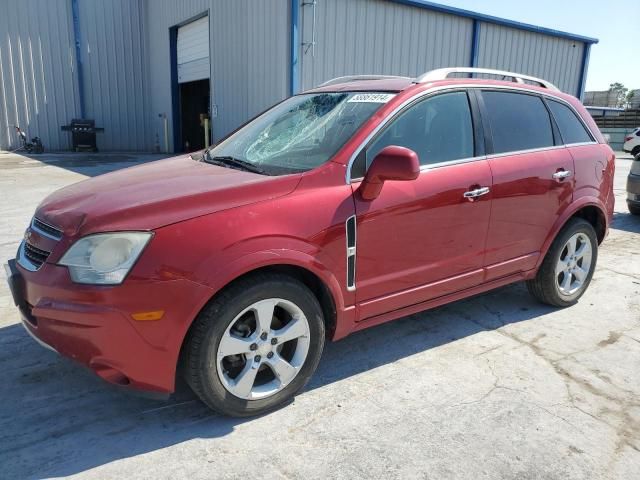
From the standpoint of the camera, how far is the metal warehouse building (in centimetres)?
1154

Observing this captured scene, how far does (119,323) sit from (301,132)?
1.71 meters

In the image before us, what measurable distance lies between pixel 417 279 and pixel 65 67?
62.0ft

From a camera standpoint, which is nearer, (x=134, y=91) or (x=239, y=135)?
(x=239, y=135)

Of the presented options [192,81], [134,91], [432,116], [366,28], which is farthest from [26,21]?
[432,116]

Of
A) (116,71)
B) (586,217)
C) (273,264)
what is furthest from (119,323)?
(116,71)

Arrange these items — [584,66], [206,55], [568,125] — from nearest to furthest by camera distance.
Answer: [568,125] → [206,55] → [584,66]

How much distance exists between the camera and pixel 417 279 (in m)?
3.19

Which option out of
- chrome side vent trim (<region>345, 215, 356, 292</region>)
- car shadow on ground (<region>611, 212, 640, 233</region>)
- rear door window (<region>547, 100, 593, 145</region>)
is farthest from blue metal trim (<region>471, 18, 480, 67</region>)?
chrome side vent trim (<region>345, 215, 356, 292</region>)

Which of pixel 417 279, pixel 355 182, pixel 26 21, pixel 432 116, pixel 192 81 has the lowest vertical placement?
pixel 417 279

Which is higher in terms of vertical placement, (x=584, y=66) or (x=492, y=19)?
(x=492, y=19)

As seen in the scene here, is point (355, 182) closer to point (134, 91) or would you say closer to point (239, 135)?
point (239, 135)

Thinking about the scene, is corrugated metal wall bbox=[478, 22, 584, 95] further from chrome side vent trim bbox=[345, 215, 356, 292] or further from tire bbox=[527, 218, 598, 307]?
chrome side vent trim bbox=[345, 215, 356, 292]

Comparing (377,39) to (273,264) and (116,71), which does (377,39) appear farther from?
(116,71)

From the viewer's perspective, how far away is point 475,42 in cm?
1406
